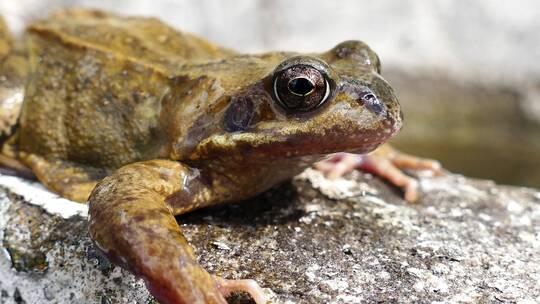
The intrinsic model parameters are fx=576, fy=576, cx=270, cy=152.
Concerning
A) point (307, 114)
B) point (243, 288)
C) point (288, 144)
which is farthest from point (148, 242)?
point (307, 114)

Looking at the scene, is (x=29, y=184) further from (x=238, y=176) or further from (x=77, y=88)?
(x=238, y=176)

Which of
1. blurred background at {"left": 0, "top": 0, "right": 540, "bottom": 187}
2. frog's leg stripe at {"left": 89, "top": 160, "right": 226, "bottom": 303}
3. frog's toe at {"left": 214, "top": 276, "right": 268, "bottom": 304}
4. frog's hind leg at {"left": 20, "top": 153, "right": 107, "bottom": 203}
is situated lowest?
frog's hind leg at {"left": 20, "top": 153, "right": 107, "bottom": 203}

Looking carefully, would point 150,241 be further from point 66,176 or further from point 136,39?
point 136,39

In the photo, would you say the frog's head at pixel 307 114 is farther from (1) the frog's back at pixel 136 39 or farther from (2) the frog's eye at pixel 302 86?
(1) the frog's back at pixel 136 39

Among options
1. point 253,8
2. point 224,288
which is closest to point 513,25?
point 253,8

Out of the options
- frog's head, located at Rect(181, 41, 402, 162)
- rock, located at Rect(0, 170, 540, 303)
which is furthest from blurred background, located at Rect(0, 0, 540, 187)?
frog's head, located at Rect(181, 41, 402, 162)

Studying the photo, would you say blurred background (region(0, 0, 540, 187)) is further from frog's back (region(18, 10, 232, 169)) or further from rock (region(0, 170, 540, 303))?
rock (region(0, 170, 540, 303))
